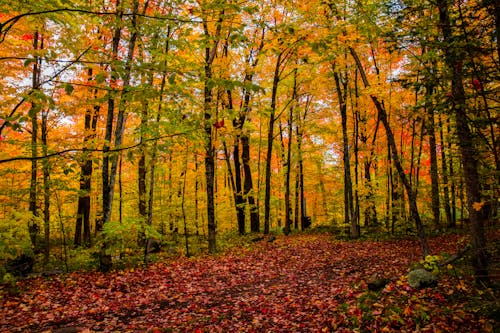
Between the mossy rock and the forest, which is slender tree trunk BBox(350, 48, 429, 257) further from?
the mossy rock

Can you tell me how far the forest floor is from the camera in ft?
18.5

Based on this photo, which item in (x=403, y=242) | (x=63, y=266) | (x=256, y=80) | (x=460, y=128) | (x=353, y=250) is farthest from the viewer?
(x=256, y=80)

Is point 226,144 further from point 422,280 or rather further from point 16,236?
point 422,280

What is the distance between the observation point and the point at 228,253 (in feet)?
46.6

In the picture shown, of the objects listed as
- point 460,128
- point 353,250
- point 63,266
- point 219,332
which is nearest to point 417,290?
point 460,128

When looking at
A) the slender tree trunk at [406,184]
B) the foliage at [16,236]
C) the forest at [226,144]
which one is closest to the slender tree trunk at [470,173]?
the forest at [226,144]

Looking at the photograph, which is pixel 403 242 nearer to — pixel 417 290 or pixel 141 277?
pixel 417 290

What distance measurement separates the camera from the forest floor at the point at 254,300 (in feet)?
18.5

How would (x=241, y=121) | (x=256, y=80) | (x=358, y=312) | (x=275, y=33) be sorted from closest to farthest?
(x=275, y=33) < (x=358, y=312) < (x=241, y=121) < (x=256, y=80)

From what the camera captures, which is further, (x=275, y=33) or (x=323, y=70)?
(x=323, y=70)

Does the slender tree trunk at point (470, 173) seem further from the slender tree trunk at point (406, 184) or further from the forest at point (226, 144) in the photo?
the slender tree trunk at point (406, 184)

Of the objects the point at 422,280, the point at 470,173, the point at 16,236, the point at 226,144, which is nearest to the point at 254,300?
the point at 422,280

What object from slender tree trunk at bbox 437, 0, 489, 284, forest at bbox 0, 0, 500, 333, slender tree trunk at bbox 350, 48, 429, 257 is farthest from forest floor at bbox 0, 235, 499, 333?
slender tree trunk at bbox 350, 48, 429, 257

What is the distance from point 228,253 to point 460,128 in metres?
11.0
